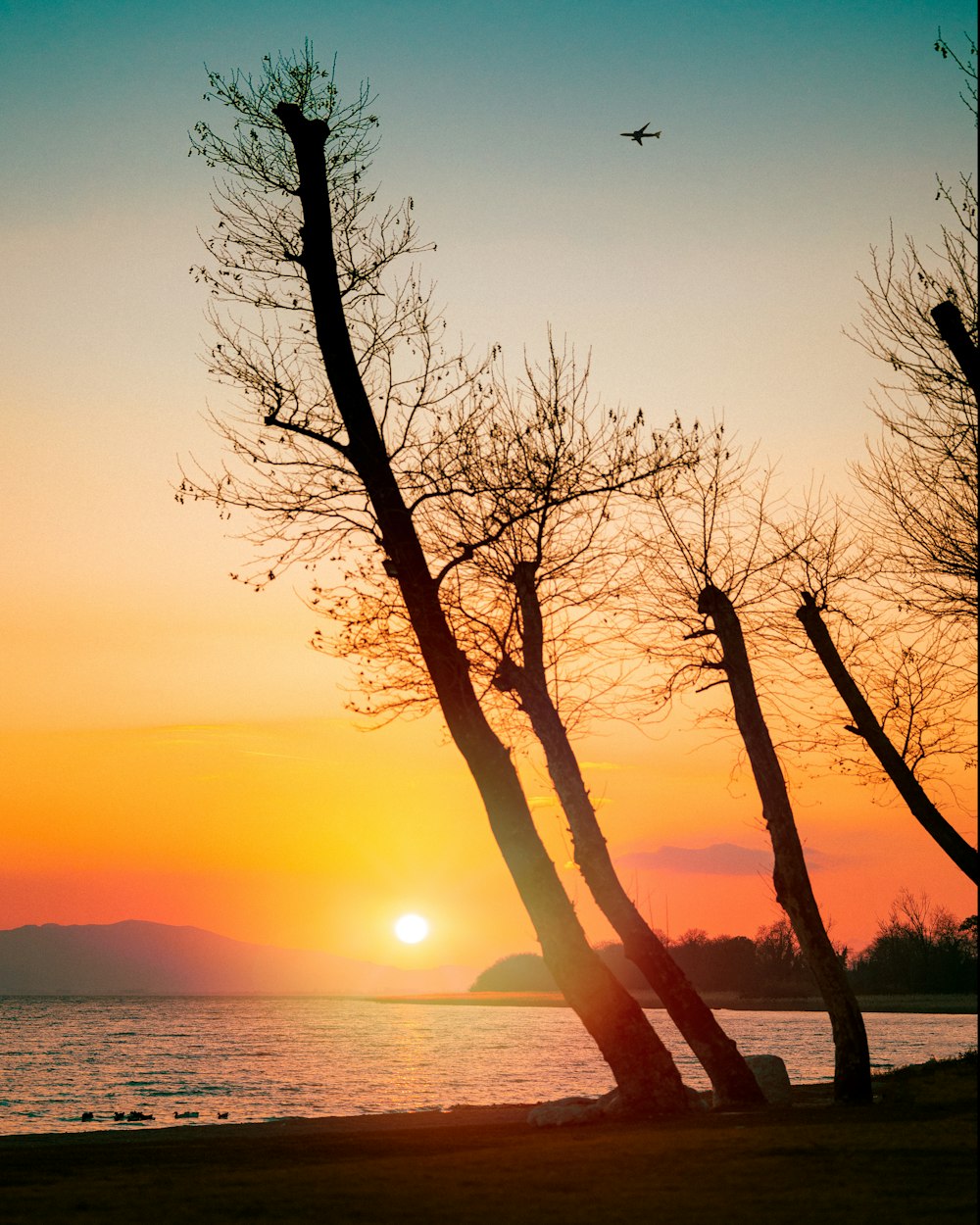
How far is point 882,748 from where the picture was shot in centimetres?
2191

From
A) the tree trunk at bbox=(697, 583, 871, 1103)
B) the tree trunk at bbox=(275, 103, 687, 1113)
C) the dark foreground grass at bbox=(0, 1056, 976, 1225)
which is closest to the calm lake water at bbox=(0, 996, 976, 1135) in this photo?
the tree trunk at bbox=(697, 583, 871, 1103)

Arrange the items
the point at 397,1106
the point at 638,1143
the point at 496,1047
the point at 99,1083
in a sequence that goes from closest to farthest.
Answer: the point at 638,1143, the point at 397,1106, the point at 99,1083, the point at 496,1047

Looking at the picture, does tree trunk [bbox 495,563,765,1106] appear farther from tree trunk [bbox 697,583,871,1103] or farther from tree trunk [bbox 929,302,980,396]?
tree trunk [bbox 929,302,980,396]

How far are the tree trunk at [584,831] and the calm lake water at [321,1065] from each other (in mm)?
20468

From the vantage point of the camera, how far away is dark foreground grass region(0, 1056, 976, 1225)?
23.7 ft

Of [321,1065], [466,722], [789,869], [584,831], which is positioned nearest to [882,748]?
[789,869]

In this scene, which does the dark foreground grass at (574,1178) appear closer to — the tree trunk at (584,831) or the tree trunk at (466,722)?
the tree trunk at (466,722)

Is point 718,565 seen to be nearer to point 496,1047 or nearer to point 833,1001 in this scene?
point 833,1001

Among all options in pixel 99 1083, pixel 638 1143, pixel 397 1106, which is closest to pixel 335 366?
pixel 638 1143

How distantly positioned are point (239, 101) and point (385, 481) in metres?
6.59

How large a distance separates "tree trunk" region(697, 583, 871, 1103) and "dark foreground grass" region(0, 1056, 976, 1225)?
21.3ft

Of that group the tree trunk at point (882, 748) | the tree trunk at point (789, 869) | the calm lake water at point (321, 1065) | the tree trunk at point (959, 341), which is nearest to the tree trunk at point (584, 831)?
the tree trunk at point (789, 869)

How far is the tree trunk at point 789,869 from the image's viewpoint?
1923 cm

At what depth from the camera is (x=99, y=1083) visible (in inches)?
2159
